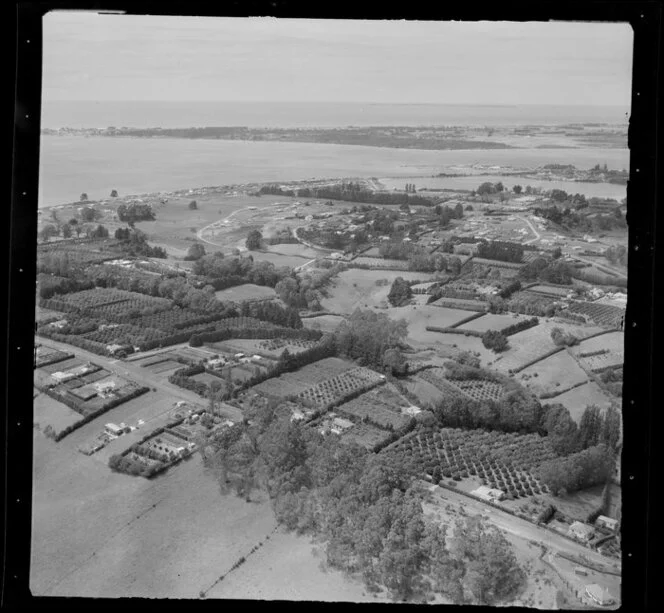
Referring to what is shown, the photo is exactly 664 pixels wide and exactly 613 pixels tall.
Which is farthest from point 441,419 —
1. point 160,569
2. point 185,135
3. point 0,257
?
point 0,257

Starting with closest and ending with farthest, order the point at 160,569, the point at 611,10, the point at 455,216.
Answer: the point at 611,10
the point at 160,569
the point at 455,216

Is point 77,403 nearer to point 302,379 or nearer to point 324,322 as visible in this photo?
point 302,379

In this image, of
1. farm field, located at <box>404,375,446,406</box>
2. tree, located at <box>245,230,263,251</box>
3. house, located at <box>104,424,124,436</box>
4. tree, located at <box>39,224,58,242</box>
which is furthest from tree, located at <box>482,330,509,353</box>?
tree, located at <box>39,224,58,242</box>

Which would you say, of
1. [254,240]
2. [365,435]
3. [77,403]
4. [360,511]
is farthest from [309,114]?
[360,511]

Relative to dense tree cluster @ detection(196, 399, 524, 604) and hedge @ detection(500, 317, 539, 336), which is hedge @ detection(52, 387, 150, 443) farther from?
hedge @ detection(500, 317, 539, 336)

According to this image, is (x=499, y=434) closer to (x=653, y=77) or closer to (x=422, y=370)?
(x=422, y=370)
